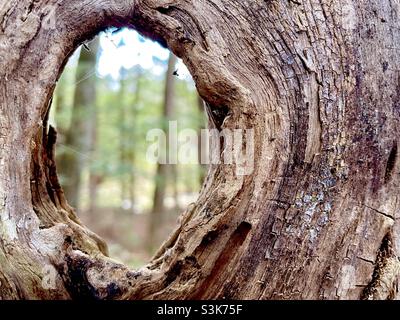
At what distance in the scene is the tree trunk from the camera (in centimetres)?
170

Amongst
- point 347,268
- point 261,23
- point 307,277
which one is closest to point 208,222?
point 307,277

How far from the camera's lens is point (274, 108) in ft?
5.67

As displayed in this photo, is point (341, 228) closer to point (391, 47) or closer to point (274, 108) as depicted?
point (274, 108)

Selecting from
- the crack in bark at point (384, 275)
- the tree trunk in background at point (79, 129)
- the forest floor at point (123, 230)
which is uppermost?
the tree trunk in background at point (79, 129)

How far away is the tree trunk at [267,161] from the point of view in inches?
66.7

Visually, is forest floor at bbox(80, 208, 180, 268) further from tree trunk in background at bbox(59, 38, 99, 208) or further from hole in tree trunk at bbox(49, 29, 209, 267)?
tree trunk in background at bbox(59, 38, 99, 208)

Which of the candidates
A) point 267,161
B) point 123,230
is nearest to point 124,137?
point 123,230

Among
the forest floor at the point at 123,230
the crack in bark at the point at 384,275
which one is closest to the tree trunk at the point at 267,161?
the crack in bark at the point at 384,275

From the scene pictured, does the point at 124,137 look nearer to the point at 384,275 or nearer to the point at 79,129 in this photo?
the point at 79,129

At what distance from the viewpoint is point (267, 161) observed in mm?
1719

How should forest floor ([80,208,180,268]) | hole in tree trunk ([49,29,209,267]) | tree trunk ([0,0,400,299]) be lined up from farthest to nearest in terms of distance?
forest floor ([80,208,180,268]) < hole in tree trunk ([49,29,209,267]) < tree trunk ([0,0,400,299])

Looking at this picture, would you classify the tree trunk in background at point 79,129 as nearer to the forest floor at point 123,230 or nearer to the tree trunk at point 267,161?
the forest floor at point 123,230

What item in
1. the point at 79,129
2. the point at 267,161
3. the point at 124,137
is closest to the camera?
the point at 267,161

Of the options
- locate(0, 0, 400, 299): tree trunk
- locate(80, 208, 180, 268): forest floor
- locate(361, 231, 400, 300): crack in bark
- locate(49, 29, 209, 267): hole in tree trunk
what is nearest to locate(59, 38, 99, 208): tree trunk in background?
locate(49, 29, 209, 267): hole in tree trunk
